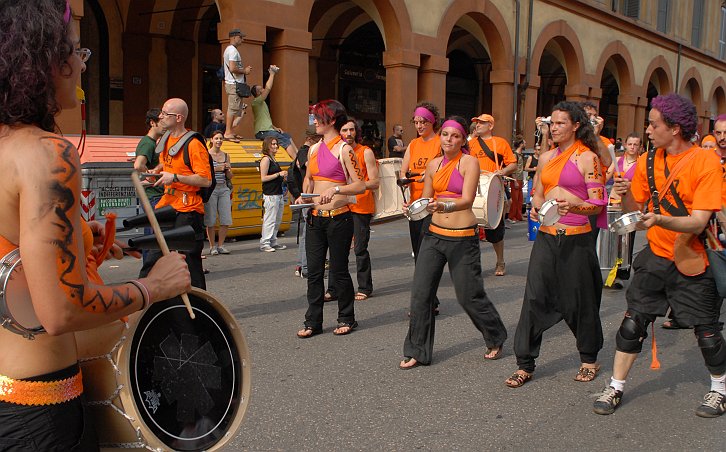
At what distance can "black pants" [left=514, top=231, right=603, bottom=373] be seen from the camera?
4.69 metres

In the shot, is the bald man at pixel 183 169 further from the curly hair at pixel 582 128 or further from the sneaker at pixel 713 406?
the sneaker at pixel 713 406

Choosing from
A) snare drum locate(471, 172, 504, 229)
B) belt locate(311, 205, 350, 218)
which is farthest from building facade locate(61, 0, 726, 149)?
snare drum locate(471, 172, 504, 229)

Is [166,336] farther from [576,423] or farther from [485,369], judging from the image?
[485,369]

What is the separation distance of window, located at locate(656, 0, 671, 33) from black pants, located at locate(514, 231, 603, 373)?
94.2 feet

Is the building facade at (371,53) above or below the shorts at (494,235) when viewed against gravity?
above

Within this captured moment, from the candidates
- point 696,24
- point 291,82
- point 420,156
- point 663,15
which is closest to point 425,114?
point 420,156

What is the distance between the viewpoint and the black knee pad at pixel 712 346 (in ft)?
13.5

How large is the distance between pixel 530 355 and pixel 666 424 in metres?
0.95

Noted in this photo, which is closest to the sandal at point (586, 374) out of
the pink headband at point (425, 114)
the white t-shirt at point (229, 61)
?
the pink headband at point (425, 114)

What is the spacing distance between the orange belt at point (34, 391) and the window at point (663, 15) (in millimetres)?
32234

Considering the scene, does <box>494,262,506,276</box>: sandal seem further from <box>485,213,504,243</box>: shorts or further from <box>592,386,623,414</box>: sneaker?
<box>592,386,623,414</box>: sneaker

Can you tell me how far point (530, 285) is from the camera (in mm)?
4770

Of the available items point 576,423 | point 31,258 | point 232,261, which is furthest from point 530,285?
point 232,261

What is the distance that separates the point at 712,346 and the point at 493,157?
4.67 m
